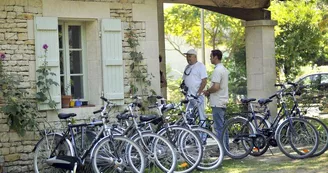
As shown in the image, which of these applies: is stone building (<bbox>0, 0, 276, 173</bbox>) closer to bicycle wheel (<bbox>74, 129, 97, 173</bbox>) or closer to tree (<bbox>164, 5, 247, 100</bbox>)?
bicycle wheel (<bbox>74, 129, 97, 173</bbox>)

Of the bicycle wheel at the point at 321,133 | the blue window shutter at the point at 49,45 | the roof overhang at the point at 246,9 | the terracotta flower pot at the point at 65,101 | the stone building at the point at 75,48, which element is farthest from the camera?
the roof overhang at the point at 246,9

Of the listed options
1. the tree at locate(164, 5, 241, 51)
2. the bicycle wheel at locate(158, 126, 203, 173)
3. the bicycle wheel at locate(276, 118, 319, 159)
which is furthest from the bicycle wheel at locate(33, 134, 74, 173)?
the tree at locate(164, 5, 241, 51)

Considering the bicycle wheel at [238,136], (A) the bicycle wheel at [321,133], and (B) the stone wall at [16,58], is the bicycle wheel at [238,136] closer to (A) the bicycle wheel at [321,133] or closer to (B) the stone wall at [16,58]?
(A) the bicycle wheel at [321,133]

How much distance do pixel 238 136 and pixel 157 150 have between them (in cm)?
199

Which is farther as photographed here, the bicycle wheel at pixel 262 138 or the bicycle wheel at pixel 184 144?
the bicycle wheel at pixel 262 138

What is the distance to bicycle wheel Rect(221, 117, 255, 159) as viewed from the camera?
34.6ft

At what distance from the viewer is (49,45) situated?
977 cm

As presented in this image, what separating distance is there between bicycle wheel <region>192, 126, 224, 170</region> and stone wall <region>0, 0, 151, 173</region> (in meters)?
2.38

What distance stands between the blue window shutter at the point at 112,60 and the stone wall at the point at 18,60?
3.81ft

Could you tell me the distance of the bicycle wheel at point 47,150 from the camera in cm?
912

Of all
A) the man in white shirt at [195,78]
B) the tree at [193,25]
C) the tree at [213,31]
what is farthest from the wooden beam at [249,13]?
the tree at [193,25]

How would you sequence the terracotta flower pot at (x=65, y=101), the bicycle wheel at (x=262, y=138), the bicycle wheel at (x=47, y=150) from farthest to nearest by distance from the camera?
1. the bicycle wheel at (x=262, y=138)
2. the terracotta flower pot at (x=65, y=101)
3. the bicycle wheel at (x=47, y=150)

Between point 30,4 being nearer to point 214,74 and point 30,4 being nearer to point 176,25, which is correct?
point 214,74

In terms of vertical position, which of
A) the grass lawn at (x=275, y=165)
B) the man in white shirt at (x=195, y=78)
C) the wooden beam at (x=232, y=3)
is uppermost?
the wooden beam at (x=232, y=3)
